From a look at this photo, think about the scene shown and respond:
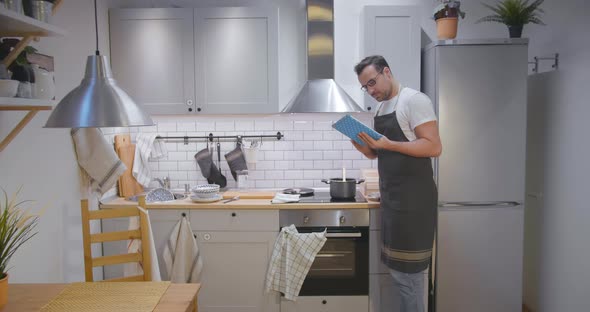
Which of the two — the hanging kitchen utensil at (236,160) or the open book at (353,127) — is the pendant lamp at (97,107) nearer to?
the open book at (353,127)

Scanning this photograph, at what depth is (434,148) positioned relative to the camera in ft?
8.21

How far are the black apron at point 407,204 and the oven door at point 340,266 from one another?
0.40 meters

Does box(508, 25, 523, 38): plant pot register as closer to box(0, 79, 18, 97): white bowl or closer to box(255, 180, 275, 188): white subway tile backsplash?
box(255, 180, 275, 188): white subway tile backsplash

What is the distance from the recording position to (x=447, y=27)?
300cm

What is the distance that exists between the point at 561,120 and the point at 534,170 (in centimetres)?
48

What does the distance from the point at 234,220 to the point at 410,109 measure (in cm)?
140

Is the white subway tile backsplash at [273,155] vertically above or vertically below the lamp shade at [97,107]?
below

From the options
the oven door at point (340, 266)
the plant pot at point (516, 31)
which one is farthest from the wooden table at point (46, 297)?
the plant pot at point (516, 31)

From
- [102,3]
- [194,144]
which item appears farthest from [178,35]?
[194,144]

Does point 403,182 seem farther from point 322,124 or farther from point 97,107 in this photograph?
point 97,107

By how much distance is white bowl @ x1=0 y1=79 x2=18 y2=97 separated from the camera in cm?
171

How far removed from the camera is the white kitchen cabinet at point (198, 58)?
333cm

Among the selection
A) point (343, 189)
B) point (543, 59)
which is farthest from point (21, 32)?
point (543, 59)

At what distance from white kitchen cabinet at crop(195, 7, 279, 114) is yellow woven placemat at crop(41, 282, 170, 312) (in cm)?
173
